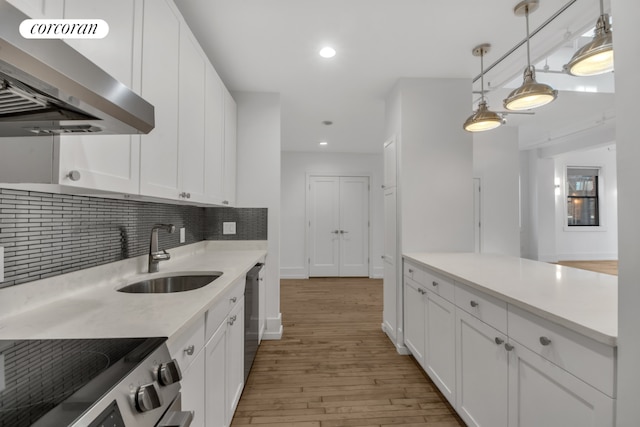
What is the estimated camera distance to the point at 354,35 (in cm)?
209

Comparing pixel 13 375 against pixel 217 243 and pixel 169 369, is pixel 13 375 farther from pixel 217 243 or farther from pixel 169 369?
pixel 217 243

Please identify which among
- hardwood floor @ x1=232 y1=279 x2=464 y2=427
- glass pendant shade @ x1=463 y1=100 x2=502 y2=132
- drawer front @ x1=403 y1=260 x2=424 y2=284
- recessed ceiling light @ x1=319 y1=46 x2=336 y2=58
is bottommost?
hardwood floor @ x1=232 y1=279 x2=464 y2=427

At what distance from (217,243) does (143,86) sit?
75.9 inches

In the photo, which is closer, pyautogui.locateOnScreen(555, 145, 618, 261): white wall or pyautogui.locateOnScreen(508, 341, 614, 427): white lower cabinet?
pyautogui.locateOnScreen(508, 341, 614, 427): white lower cabinet

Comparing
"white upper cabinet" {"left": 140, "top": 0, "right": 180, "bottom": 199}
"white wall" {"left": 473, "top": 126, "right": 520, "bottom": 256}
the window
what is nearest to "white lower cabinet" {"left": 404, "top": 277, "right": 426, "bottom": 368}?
"white upper cabinet" {"left": 140, "top": 0, "right": 180, "bottom": 199}

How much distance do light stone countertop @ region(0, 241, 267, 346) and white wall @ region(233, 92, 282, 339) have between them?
140 centimetres

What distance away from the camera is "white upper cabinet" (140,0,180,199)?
128 centimetres

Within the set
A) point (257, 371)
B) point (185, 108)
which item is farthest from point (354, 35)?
point (257, 371)

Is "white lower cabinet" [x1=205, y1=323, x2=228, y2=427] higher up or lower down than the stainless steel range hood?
lower down

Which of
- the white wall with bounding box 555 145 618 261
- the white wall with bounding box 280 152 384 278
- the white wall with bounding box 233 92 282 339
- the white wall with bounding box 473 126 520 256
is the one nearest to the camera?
the white wall with bounding box 233 92 282 339

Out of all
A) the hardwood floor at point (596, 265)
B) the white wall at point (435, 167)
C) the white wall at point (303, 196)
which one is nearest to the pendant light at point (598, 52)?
the white wall at point (435, 167)

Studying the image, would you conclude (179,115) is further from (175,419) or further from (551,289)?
(551,289)

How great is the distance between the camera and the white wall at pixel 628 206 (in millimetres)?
736

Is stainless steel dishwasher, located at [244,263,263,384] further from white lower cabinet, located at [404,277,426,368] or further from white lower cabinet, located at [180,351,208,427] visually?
white lower cabinet, located at [404,277,426,368]
